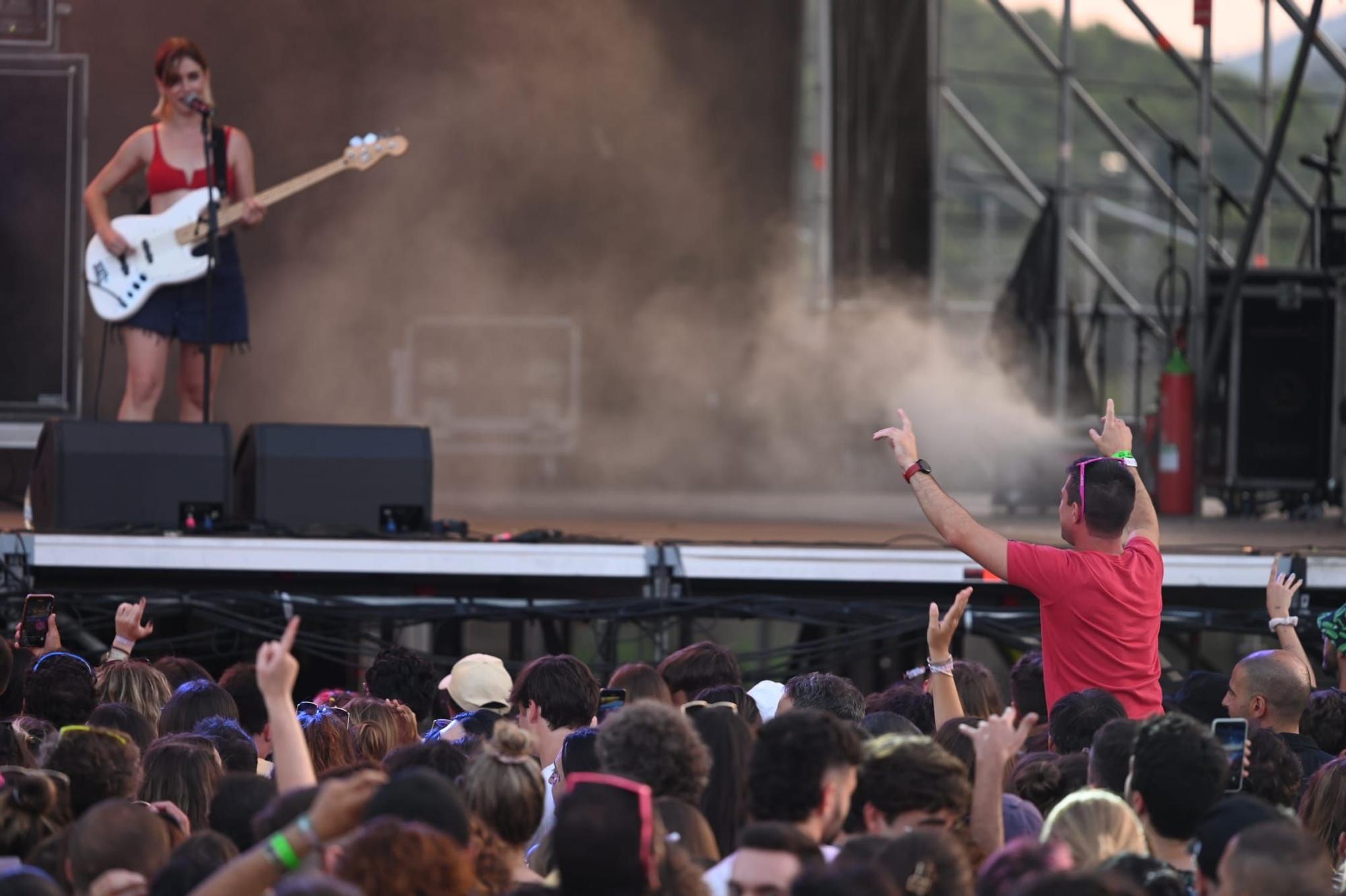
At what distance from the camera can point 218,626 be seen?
228 inches

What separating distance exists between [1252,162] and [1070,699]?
23443 millimetres

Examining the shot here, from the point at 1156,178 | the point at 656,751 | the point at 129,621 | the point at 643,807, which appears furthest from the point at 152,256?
the point at 1156,178

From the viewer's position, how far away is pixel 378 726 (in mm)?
3689

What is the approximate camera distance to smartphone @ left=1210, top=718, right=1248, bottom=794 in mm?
2781

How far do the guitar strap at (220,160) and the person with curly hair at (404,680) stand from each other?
2464 mm

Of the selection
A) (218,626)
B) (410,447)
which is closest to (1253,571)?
(410,447)

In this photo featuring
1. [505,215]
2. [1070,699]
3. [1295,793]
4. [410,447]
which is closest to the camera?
[1295,793]

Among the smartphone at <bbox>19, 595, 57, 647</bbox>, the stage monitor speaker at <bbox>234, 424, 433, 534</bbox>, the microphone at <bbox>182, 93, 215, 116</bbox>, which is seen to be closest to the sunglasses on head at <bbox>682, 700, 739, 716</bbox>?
the smartphone at <bbox>19, 595, 57, 647</bbox>

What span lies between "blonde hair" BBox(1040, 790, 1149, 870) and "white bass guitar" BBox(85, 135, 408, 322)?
460 centimetres

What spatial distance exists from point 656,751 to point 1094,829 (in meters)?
0.63

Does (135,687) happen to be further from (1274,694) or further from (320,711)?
(1274,694)

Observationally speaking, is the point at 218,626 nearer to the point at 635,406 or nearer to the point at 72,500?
the point at 72,500

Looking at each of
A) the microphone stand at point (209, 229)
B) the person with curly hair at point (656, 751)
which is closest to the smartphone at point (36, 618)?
the microphone stand at point (209, 229)

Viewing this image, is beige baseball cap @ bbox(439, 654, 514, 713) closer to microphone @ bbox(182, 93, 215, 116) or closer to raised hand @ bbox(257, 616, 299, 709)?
raised hand @ bbox(257, 616, 299, 709)
